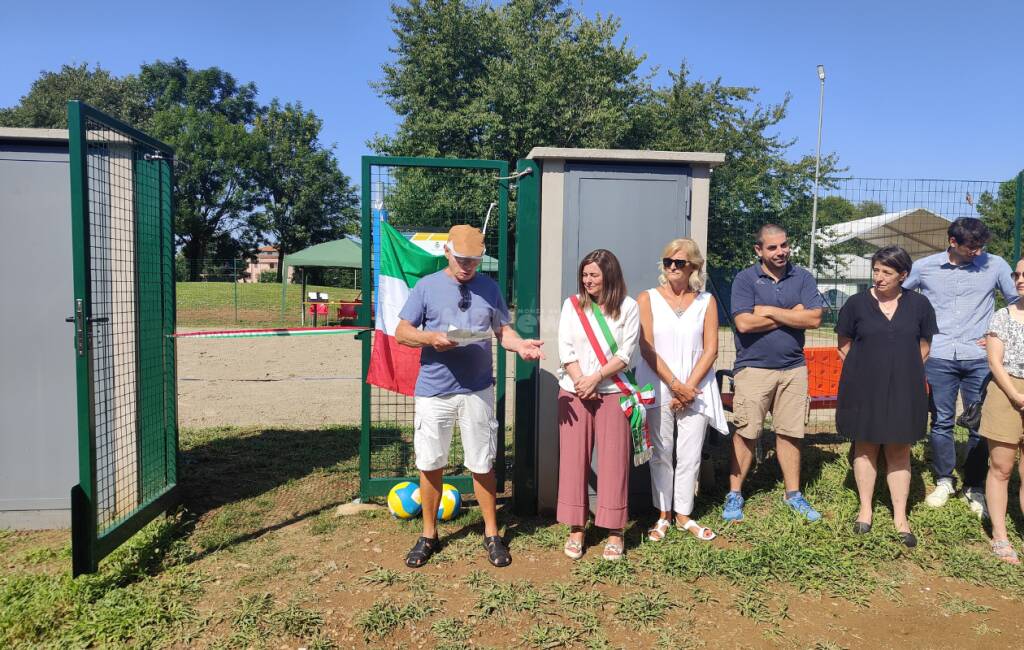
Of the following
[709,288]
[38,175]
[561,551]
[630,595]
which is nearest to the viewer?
[630,595]

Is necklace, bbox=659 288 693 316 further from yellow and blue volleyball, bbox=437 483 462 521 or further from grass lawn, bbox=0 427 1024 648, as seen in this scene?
Answer: yellow and blue volleyball, bbox=437 483 462 521

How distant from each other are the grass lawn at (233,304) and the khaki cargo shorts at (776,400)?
18.2 m

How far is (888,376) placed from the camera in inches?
158

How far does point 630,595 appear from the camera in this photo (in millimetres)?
3428

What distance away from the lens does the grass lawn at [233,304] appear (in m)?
20.8

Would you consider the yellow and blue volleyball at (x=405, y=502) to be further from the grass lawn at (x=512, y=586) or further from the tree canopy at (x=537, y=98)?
the tree canopy at (x=537, y=98)

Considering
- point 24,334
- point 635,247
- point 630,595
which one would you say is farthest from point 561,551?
point 24,334

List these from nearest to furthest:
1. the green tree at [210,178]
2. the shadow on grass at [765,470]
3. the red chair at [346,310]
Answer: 1. the shadow on grass at [765,470]
2. the red chair at [346,310]
3. the green tree at [210,178]

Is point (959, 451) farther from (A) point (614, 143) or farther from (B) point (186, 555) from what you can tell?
(A) point (614, 143)

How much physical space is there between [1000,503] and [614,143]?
72.1ft

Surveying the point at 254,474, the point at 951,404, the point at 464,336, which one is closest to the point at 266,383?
the point at 254,474

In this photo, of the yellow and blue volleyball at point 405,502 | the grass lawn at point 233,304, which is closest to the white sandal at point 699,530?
the yellow and blue volleyball at point 405,502

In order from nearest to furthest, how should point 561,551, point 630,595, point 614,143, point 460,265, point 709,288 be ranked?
point 630,595, point 460,265, point 561,551, point 709,288, point 614,143

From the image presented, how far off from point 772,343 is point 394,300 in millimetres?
2518
